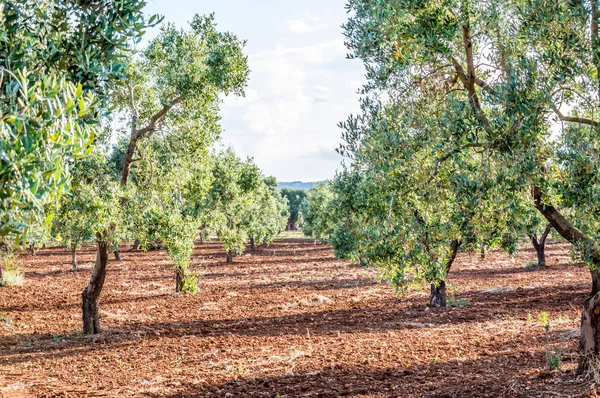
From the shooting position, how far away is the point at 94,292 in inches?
770

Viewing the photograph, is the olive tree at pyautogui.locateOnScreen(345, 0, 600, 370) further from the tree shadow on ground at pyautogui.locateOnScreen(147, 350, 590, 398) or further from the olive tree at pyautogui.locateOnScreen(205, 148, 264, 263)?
the olive tree at pyautogui.locateOnScreen(205, 148, 264, 263)

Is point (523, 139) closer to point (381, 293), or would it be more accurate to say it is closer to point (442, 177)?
point (442, 177)

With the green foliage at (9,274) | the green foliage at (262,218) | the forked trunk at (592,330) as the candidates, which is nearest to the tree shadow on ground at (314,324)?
the forked trunk at (592,330)

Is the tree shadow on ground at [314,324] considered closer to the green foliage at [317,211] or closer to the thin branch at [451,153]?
the thin branch at [451,153]

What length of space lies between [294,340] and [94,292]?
304 inches

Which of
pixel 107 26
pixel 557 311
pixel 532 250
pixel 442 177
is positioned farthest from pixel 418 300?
pixel 532 250

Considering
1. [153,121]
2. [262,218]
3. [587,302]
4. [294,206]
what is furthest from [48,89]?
[294,206]

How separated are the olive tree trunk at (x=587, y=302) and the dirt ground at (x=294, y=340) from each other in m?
0.54

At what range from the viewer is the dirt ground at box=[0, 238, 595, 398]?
12086 millimetres

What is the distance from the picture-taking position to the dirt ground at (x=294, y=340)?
1209cm

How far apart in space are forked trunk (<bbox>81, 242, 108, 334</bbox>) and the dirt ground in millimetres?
589

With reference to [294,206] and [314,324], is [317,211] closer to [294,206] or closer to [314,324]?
[314,324]

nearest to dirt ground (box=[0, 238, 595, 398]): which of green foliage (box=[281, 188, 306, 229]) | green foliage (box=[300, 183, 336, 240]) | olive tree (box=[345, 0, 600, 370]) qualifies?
olive tree (box=[345, 0, 600, 370])

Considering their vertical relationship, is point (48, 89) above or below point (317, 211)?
above
